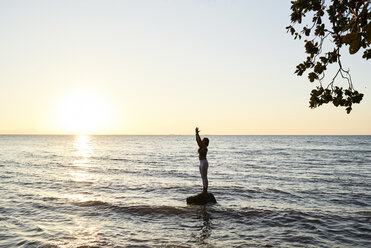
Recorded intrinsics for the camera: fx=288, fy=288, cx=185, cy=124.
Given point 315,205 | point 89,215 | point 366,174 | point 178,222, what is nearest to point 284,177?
point 366,174

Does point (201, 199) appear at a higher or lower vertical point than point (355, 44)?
lower

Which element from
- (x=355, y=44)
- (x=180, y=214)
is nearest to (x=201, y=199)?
(x=180, y=214)

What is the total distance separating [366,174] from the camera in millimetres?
24438

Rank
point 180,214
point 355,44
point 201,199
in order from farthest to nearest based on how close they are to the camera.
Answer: point 201,199 < point 180,214 < point 355,44

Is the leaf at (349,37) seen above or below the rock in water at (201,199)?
above

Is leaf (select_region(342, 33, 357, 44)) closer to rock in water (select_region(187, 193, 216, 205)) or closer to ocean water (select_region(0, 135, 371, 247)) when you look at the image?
ocean water (select_region(0, 135, 371, 247))

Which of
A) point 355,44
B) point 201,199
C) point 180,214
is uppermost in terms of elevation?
point 355,44

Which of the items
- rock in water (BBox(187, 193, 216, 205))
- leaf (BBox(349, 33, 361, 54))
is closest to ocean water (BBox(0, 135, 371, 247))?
rock in water (BBox(187, 193, 216, 205))

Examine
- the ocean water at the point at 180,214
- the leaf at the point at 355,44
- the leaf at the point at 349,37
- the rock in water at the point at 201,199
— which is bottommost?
the ocean water at the point at 180,214

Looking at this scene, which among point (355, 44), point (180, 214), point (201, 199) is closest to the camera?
point (355, 44)

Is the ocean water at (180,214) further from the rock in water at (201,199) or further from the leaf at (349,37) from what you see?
the leaf at (349,37)

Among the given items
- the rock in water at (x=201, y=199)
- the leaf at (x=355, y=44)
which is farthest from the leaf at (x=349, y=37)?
the rock in water at (x=201, y=199)

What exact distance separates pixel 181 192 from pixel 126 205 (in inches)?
168

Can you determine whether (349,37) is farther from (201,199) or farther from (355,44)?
(201,199)
